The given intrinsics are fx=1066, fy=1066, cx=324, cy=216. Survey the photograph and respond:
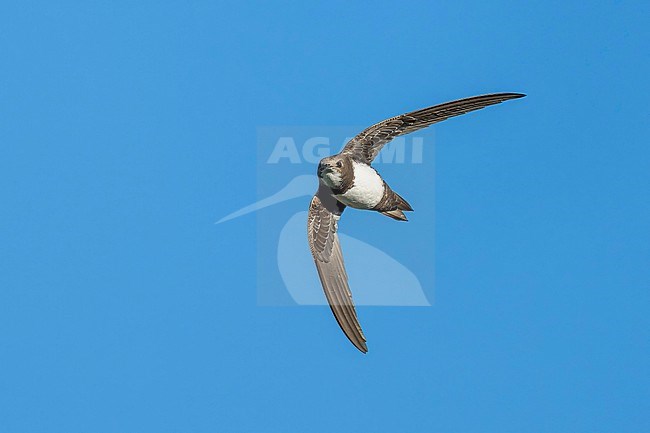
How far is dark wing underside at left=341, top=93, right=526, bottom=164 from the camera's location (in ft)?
22.7

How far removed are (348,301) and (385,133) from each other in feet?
4.29

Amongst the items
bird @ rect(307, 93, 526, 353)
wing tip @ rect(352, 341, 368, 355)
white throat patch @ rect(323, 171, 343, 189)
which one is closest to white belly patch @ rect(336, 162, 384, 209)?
bird @ rect(307, 93, 526, 353)

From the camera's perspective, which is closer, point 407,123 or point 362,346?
point 407,123

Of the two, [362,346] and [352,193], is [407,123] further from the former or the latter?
[362,346]

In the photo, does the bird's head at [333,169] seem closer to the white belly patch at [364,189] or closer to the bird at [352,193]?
the bird at [352,193]

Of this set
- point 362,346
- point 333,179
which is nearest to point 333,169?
point 333,179

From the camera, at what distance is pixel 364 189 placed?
7586 millimetres

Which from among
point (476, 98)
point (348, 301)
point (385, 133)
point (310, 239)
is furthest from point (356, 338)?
point (476, 98)

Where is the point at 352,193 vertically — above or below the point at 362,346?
above

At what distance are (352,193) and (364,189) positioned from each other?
9 centimetres

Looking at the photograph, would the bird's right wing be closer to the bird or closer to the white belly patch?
the bird

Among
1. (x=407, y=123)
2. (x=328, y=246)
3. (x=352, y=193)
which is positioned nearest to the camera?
(x=407, y=123)

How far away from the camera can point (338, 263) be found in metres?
8.14

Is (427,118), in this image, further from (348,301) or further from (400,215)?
(348,301)
